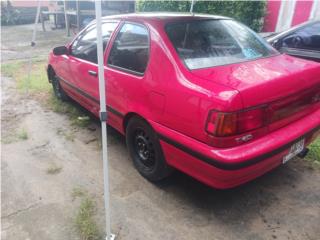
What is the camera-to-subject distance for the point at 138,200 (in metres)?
2.69

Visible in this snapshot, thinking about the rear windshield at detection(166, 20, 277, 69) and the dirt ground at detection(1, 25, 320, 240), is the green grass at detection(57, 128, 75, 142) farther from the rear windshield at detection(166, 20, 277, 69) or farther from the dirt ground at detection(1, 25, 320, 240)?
the rear windshield at detection(166, 20, 277, 69)

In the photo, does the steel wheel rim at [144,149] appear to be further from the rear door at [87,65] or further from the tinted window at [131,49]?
the rear door at [87,65]

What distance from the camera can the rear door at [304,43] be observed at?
4289 millimetres

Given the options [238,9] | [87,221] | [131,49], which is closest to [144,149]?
[87,221]

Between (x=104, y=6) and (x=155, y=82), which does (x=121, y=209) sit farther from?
(x=104, y=6)

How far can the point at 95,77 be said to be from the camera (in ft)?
11.1

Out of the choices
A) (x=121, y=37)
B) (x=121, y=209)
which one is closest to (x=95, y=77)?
(x=121, y=37)

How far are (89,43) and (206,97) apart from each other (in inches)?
85.9

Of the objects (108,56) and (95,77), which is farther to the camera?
(95,77)

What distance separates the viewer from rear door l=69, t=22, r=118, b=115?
134 inches

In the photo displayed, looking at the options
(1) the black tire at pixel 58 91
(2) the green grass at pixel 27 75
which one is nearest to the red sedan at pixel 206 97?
(1) the black tire at pixel 58 91

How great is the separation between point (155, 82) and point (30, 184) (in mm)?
1592

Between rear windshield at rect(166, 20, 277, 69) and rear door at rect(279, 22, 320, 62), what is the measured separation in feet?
5.30

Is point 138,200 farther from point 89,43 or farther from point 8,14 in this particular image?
point 8,14
